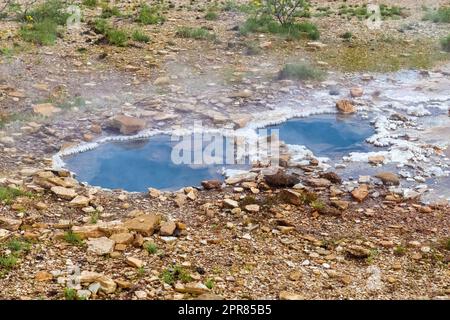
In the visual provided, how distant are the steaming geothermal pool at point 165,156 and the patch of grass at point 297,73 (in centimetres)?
Answer: 148

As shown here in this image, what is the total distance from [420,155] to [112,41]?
624 centimetres

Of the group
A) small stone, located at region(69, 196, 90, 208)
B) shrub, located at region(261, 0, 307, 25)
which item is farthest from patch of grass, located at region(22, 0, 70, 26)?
small stone, located at region(69, 196, 90, 208)

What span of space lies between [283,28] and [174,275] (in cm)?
893

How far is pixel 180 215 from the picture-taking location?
616 cm

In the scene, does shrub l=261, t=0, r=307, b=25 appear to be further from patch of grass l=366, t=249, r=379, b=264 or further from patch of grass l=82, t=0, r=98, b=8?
patch of grass l=366, t=249, r=379, b=264

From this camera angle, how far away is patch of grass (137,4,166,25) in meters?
13.0

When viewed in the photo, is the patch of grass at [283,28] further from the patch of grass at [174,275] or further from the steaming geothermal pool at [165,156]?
the patch of grass at [174,275]

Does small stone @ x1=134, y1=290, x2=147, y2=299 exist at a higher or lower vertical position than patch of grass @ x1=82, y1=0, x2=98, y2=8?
lower

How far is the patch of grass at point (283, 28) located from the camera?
12688 millimetres

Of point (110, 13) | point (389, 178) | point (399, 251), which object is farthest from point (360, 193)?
point (110, 13)

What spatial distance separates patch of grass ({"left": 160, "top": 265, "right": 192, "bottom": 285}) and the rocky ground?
0.01 m

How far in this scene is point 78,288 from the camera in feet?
15.5

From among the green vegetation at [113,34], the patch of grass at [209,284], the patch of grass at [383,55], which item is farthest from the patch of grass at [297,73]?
the patch of grass at [209,284]
